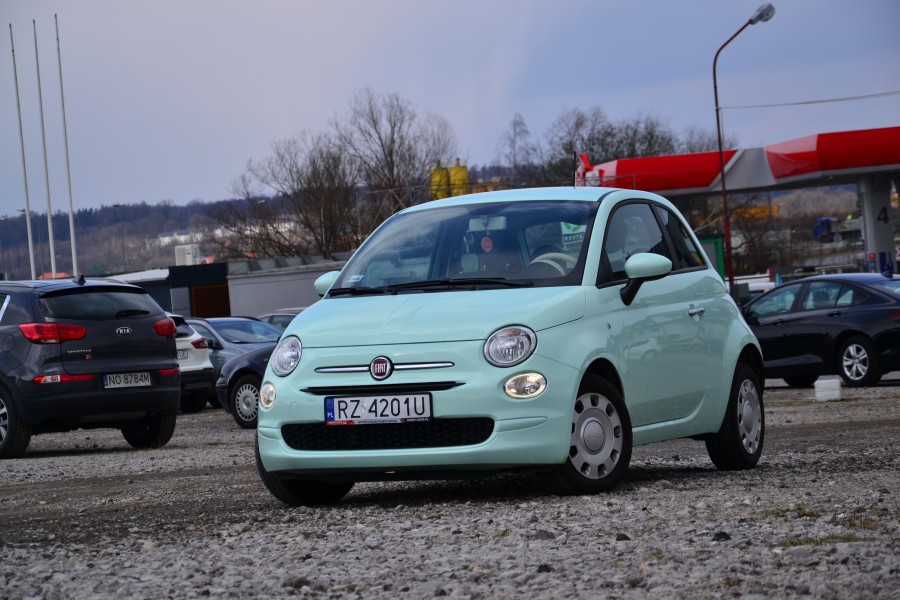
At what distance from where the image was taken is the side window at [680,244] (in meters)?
8.98

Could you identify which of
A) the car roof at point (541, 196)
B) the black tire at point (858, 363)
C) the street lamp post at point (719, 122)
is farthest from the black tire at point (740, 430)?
the street lamp post at point (719, 122)

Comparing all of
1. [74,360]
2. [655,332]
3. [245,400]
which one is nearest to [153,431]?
[74,360]

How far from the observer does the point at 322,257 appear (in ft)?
218

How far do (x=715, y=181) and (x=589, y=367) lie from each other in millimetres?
48145

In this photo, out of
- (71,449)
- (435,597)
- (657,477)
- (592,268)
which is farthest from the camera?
(71,449)

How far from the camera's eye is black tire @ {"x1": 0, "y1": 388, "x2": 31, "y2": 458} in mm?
13742

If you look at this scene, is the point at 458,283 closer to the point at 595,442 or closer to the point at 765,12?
the point at 595,442

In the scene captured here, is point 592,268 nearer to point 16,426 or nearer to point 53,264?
point 16,426

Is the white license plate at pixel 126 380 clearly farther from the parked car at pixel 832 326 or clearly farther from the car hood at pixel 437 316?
the parked car at pixel 832 326

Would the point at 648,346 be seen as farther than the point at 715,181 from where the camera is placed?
No

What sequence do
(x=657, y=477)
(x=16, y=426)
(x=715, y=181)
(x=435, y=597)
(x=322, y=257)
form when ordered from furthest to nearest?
(x=322, y=257), (x=715, y=181), (x=16, y=426), (x=657, y=477), (x=435, y=597)

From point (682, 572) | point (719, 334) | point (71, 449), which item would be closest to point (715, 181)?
point (71, 449)

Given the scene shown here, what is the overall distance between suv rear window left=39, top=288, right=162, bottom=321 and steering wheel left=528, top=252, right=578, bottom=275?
23.5ft

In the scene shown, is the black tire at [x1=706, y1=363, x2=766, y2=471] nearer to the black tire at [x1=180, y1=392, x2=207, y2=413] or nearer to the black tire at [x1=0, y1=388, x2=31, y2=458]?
the black tire at [x1=0, y1=388, x2=31, y2=458]
